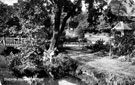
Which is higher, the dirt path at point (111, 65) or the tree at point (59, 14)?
the tree at point (59, 14)

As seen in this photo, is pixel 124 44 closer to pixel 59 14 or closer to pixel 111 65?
pixel 111 65

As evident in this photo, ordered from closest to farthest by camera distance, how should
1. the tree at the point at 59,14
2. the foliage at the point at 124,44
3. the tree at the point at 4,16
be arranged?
1. the foliage at the point at 124,44
2. the tree at the point at 59,14
3. the tree at the point at 4,16

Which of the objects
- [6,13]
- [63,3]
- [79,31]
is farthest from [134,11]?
[6,13]

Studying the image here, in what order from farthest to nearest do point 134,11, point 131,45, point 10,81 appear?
point 134,11 → point 131,45 → point 10,81

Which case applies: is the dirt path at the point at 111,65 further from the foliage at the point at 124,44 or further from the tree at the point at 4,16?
the tree at the point at 4,16

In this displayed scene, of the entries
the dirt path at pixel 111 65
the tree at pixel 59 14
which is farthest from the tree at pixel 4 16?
the dirt path at pixel 111 65

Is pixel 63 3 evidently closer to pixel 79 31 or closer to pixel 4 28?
pixel 4 28

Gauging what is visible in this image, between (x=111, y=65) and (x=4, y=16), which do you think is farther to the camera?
(x=4, y=16)

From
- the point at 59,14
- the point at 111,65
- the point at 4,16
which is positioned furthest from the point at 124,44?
the point at 4,16

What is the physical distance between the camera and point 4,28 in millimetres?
30312

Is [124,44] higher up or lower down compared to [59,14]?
lower down

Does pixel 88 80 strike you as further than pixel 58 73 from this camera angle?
No

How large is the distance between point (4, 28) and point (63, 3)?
13.2 metres

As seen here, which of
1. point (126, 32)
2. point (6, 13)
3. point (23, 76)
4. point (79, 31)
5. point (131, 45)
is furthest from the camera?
point (79, 31)
